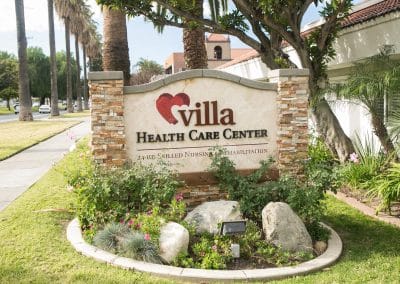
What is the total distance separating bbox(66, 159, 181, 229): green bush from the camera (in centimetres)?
616

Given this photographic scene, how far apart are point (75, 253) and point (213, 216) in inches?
67.8

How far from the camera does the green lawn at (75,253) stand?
5051 mm

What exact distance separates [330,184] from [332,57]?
4.45 meters

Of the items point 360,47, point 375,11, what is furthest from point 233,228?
point 375,11

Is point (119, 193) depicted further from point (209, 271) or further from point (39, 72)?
point (39, 72)

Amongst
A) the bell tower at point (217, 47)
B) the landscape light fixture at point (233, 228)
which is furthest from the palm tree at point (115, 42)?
the bell tower at point (217, 47)

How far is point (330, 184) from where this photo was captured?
651 centimetres

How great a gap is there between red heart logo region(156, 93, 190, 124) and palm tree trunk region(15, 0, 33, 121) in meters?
25.8

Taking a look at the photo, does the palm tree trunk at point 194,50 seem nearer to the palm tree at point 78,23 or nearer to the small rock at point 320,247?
the small rock at point 320,247

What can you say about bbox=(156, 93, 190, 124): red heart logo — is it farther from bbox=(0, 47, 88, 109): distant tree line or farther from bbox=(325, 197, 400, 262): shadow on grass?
bbox=(0, 47, 88, 109): distant tree line

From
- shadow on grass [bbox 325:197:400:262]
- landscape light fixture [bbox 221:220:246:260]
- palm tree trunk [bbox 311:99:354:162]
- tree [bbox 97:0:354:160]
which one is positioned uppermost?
tree [bbox 97:0:354:160]

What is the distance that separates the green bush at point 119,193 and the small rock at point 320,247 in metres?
1.91

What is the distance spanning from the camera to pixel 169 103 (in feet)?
23.2

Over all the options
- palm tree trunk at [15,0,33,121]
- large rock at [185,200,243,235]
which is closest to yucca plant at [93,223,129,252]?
large rock at [185,200,243,235]
